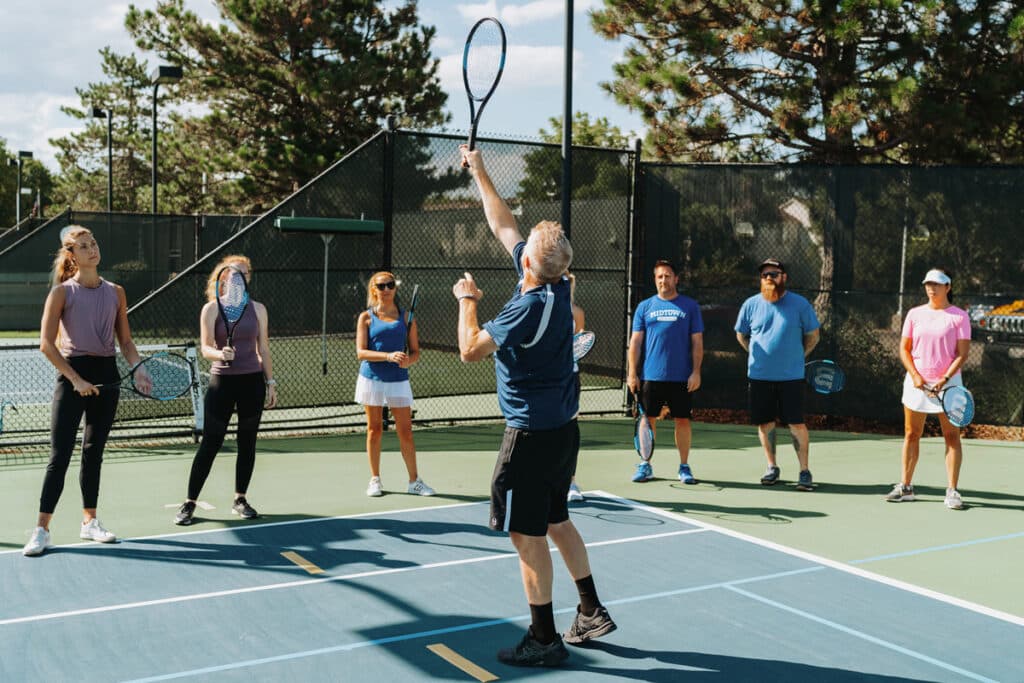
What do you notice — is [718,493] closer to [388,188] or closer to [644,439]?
[644,439]

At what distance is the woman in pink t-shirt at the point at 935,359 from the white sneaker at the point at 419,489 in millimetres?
A: 3729

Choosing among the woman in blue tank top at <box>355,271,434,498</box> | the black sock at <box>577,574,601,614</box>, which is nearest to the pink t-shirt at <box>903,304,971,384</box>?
the woman in blue tank top at <box>355,271,434,498</box>

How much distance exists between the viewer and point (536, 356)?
4.30 meters

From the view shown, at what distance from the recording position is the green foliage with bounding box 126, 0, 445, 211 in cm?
2530

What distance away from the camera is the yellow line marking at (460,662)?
4.28 m

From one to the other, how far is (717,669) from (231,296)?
13.1 feet

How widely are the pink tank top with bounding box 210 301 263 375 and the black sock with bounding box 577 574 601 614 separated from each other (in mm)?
3048

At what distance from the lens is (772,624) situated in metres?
5.00

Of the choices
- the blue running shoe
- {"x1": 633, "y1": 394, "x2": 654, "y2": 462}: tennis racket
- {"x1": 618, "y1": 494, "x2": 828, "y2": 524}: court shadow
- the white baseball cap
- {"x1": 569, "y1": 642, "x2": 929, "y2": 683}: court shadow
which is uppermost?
the white baseball cap

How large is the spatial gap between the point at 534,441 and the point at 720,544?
2.69 meters

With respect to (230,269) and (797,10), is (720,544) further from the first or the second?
(797,10)

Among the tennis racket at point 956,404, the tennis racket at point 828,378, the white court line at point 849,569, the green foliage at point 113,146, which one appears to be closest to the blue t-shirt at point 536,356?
the white court line at point 849,569

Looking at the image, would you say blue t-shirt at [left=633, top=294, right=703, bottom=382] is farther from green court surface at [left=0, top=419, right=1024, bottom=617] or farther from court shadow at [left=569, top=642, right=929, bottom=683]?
court shadow at [left=569, top=642, right=929, bottom=683]

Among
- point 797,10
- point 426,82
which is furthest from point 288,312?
point 426,82
